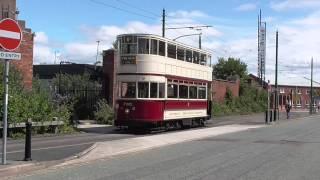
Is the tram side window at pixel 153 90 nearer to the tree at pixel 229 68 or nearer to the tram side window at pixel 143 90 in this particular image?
the tram side window at pixel 143 90

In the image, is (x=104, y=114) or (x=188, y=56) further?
(x=104, y=114)

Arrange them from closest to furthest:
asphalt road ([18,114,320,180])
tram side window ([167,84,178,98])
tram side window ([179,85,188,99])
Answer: asphalt road ([18,114,320,180]) < tram side window ([167,84,178,98]) < tram side window ([179,85,188,99])

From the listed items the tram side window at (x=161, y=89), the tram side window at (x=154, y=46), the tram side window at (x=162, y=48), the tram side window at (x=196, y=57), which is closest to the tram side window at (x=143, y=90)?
the tram side window at (x=161, y=89)

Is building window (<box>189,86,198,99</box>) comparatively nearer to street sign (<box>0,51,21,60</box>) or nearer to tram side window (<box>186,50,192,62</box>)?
tram side window (<box>186,50,192,62</box>)

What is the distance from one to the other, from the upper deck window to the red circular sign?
53.2ft

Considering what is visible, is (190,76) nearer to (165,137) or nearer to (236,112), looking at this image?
(165,137)

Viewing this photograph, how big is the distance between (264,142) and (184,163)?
9382 mm

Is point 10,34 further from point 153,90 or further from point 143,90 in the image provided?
point 153,90

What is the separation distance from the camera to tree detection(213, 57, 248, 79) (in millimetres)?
91812

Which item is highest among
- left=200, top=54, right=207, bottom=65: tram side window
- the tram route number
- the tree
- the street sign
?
the tree

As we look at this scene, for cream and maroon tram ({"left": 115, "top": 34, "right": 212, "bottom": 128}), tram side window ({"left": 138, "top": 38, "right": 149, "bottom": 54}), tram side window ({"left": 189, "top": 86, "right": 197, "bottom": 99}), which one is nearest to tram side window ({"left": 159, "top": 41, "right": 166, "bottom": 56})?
cream and maroon tram ({"left": 115, "top": 34, "right": 212, "bottom": 128})

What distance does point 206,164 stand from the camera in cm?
1590

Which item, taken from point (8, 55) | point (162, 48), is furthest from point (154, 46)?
point (8, 55)

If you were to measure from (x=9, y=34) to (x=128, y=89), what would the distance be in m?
16.6
